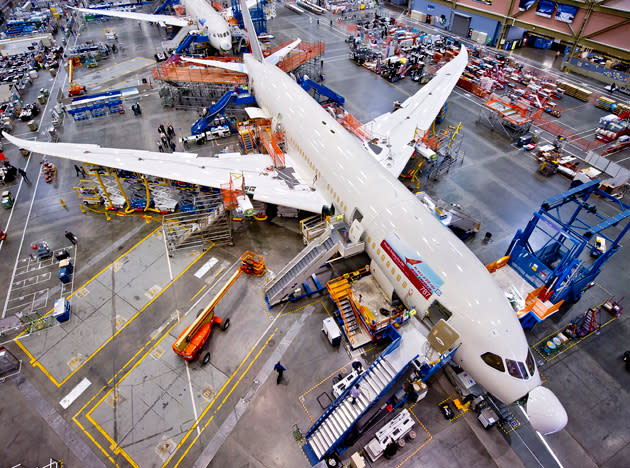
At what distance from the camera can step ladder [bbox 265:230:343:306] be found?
739 inches

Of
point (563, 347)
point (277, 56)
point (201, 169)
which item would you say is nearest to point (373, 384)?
point (563, 347)

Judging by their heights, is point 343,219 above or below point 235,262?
above

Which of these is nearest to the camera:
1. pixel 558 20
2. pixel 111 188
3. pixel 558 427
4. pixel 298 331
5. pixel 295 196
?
pixel 558 427

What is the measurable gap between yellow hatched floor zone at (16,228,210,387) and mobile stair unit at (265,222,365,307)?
672 centimetres

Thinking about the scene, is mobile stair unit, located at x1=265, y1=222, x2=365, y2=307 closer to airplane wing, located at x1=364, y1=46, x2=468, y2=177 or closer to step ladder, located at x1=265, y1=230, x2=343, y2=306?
step ladder, located at x1=265, y1=230, x2=343, y2=306

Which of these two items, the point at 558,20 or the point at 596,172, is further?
the point at 558,20

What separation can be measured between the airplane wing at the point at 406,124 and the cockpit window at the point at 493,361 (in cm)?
1473

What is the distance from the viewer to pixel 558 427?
1204 centimetres

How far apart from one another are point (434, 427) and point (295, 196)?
1464 centimetres

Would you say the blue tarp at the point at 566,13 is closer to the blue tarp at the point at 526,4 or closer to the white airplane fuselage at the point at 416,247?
the blue tarp at the point at 526,4

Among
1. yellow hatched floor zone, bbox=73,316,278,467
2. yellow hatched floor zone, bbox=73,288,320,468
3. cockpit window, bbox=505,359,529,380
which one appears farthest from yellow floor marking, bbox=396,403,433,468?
yellow hatched floor zone, bbox=73,316,278,467

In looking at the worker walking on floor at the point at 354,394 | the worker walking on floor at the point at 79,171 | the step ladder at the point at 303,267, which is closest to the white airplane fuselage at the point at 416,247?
the step ladder at the point at 303,267

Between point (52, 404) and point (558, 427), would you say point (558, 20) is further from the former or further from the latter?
point (52, 404)

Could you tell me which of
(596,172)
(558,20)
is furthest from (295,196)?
(558,20)
